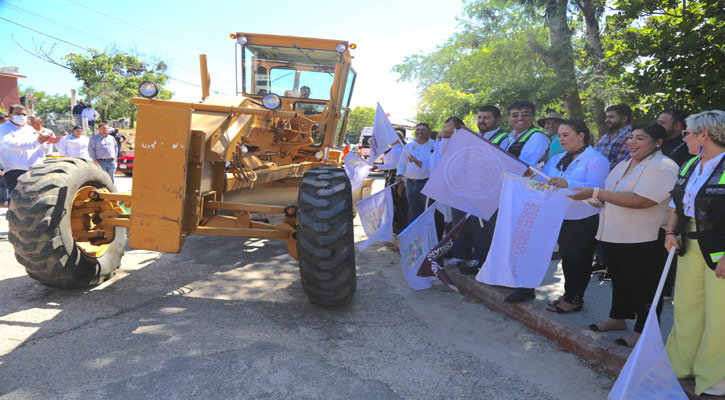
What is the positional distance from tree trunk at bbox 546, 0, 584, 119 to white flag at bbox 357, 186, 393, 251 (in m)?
6.18

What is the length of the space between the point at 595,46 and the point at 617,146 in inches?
258

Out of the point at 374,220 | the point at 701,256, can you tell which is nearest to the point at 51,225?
the point at 374,220

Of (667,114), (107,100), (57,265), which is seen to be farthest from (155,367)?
(107,100)

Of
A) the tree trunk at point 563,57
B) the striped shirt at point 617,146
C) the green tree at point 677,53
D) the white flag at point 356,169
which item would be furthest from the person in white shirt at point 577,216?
the tree trunk at point 563,57

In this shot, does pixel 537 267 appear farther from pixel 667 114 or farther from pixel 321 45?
pixel 321 45

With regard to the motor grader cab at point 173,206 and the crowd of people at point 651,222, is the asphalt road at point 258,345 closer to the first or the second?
the motor grader cab at point 173,206

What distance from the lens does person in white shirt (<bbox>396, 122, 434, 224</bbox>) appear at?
20.5ft

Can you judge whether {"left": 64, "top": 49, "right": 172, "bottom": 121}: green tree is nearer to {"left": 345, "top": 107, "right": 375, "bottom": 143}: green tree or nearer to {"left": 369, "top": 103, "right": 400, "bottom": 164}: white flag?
{"left": 369, "top": 103, "right": 400, "bottom": 164}: white flag

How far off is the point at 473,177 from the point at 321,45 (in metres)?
3.84

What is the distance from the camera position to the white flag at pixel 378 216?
18.6ft

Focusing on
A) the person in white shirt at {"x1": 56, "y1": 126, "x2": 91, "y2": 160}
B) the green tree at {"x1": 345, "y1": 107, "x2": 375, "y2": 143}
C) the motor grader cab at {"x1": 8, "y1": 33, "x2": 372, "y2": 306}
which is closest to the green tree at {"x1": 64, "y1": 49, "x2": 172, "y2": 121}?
the person in white shirt at {"x1": 56, "y1": 126, "x2": 91, "y2": 160}

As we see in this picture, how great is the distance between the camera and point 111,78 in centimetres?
3027

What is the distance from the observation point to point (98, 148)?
29.3 ft

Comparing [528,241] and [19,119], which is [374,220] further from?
[19,119]
